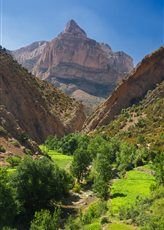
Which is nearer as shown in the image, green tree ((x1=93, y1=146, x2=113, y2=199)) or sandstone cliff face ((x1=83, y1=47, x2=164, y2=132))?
green tree ((x1=93, y1=146, x2=113, y2=199))

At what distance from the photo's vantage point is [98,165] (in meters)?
63.0

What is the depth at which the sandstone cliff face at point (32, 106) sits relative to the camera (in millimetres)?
127062

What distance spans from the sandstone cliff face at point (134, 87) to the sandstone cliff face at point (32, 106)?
14151 mm

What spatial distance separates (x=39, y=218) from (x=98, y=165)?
26.4 meters

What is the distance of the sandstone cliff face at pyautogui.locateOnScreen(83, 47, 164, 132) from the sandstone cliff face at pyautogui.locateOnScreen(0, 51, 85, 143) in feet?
46.4

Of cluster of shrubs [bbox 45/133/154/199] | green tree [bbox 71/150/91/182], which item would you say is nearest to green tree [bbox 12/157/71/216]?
cluster of shrubs [bbox 45/133/154/199]

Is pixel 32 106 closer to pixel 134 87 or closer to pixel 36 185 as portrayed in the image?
pixel 134 87

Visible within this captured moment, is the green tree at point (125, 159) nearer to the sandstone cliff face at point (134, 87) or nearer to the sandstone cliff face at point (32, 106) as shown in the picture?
the sandstone cliff face at point (32, 106)

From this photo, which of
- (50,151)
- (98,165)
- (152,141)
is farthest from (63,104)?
(98,165)

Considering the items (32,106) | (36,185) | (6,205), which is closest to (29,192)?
(36,185)

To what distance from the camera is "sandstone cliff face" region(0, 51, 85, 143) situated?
127062 millimetres

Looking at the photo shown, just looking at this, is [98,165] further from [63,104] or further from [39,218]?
[63,104]

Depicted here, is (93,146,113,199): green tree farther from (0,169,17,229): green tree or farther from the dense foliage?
(0,169,17,229): green tree

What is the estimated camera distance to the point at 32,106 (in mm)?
138250
